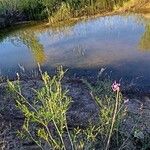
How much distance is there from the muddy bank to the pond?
2.91 feet

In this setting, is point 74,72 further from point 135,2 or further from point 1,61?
point 135,2

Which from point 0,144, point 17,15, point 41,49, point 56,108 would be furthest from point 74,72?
point 17,15

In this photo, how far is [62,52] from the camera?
10.3m

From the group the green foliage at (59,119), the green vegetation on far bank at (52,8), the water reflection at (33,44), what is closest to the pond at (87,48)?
the water reflection at (33,44)

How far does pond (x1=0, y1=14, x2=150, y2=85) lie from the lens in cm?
888

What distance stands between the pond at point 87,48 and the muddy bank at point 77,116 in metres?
0.89

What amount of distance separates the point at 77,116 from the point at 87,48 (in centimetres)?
450

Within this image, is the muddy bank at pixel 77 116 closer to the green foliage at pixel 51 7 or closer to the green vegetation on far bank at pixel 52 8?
the green vegetation on far bank at pixel 52 8

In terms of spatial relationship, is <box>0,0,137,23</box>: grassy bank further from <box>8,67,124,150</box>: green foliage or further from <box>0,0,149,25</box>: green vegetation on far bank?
<box>8,67,124,150</box>: green foliage

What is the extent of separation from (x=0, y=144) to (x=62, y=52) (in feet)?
17.5

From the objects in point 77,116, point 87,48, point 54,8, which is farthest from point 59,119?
point 54,8

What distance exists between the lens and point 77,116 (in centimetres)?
597

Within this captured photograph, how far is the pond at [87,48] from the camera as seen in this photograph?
888 centimetres

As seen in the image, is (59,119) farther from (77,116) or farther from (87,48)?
(87,48)
